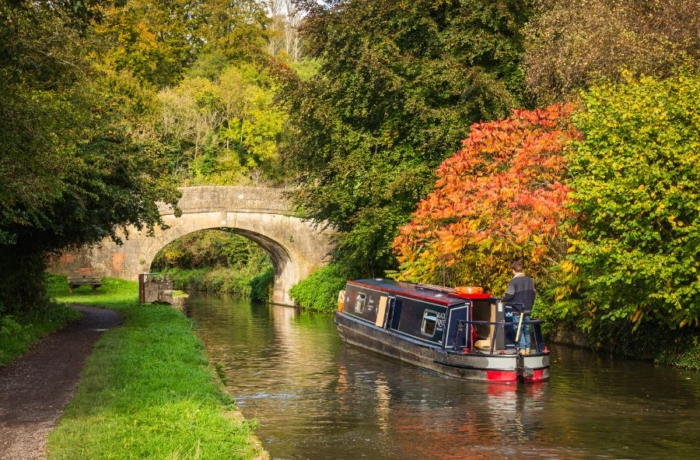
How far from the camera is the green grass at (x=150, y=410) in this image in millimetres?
8547

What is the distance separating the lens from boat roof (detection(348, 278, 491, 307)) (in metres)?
16.0

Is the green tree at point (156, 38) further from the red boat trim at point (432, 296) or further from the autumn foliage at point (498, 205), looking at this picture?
the red boat trim at point (432, 296)

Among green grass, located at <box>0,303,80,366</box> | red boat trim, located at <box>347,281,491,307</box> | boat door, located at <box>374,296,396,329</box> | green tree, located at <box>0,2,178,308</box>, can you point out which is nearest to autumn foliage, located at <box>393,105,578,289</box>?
red boat trim, located at <box>347,281,491,307</box>

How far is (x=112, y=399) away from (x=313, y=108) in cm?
1626

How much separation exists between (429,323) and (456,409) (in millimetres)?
3896

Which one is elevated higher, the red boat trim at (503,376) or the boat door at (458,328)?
the boat door at (458,328)

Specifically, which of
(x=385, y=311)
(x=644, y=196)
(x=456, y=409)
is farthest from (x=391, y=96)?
(x=456, y=409)

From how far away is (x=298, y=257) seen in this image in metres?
35.2

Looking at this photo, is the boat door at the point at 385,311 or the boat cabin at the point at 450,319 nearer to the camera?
the boat cabin at the point at 450,319

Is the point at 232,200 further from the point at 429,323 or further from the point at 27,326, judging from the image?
the point at 429,323

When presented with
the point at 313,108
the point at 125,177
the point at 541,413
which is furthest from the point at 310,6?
the point at 541,413

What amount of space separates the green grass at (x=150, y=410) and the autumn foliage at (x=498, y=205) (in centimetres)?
599

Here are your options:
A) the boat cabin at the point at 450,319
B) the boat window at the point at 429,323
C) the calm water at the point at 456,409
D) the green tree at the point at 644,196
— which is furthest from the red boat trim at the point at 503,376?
the green tree at the point at 644,196

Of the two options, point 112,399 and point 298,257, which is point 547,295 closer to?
point 112,399
